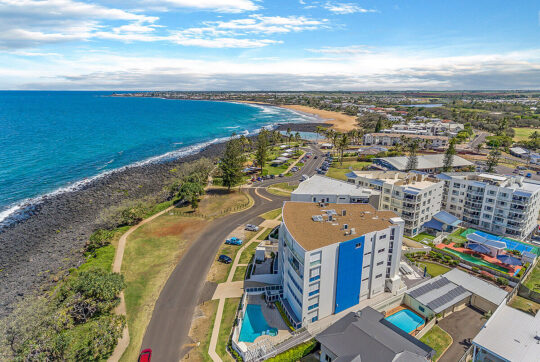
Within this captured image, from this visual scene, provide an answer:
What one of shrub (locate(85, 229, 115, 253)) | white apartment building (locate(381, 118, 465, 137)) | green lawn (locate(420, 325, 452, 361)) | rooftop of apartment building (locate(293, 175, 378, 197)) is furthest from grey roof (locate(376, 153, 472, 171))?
shrub (locate(85, 229, 115, 253))

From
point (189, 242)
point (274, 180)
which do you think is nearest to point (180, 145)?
point (274, 180)

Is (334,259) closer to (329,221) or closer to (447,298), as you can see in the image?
(329,221)

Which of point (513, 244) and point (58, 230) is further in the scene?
point (58, 230)

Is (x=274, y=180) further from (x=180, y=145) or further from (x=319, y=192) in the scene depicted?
(x=180, y=145)

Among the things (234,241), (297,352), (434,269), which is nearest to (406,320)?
(434,269)

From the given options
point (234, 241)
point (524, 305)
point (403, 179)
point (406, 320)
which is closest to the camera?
point (406, 320)
